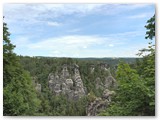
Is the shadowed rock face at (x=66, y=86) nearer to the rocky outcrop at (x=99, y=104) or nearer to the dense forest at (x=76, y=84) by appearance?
the dense forest at (x=76, y=84)

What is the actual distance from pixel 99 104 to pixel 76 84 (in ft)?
0.99

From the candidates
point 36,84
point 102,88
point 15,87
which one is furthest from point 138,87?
point 15,87

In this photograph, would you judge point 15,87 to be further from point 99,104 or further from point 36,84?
point 99,104

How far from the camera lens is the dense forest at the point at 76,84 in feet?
21.3

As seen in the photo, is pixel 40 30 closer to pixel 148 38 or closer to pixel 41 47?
pixel 41 47

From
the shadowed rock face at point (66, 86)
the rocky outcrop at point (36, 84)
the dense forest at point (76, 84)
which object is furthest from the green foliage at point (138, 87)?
the rocky outcrop at point (36, 84)

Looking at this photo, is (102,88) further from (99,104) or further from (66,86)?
(66,86)

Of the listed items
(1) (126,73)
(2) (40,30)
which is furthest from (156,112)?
(2) (40,30)

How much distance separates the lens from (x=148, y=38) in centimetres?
646

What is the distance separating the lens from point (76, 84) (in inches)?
255

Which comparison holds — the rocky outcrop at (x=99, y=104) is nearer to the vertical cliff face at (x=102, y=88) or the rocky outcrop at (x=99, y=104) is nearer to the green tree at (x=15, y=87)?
the vertical cliff face at (x=102, y=88)

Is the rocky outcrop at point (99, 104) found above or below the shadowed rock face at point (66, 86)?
below

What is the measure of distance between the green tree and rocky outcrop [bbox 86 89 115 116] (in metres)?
0.51

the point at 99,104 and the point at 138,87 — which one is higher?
the point at 138,87
